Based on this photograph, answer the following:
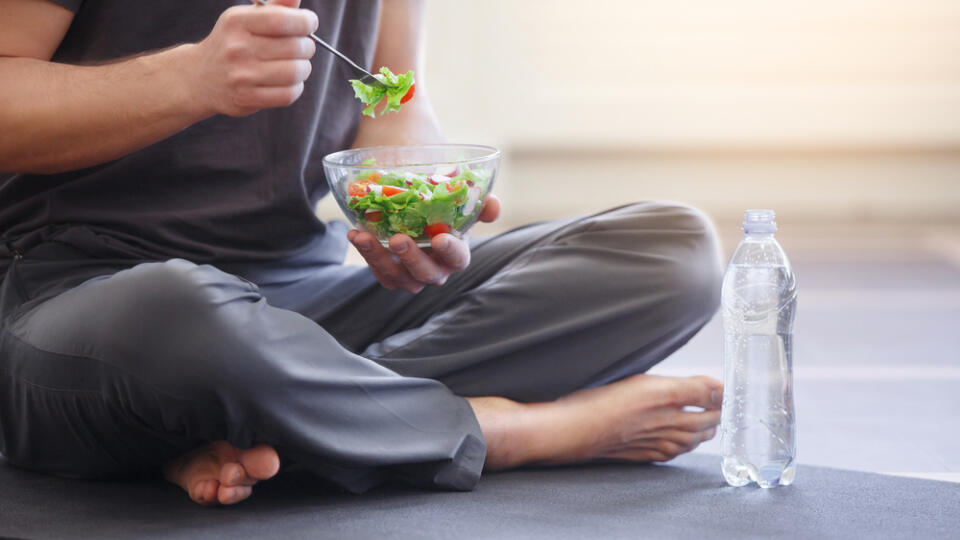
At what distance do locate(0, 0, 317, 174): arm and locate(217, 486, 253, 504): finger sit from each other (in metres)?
0.35

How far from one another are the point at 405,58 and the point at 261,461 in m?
0.61

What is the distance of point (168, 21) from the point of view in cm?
122

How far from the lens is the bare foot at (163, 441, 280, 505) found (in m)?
1.08

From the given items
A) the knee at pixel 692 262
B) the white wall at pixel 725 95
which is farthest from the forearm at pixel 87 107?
the white wall at pixel 725 95

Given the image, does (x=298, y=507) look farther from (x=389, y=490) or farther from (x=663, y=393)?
(x=663, y=393)

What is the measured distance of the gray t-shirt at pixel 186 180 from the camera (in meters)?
1.21

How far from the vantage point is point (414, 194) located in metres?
1.14

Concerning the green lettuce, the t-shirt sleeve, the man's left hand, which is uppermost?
the t-shirt sleeve

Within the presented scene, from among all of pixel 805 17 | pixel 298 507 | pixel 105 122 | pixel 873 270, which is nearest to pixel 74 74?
pixel 105 122

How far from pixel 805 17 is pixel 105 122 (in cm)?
294

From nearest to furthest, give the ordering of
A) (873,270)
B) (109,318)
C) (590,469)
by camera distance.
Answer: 1. (109,318)
2. (590,469)
3. (873,270)

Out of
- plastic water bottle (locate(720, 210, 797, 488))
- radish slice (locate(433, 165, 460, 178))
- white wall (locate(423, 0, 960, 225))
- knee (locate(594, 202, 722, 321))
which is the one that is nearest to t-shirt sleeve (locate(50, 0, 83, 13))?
radish slice (locate(433, 165, 460, 178))

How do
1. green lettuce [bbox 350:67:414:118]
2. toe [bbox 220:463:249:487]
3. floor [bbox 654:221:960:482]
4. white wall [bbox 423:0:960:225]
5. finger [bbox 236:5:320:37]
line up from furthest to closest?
white wall [bbox 423:0:960:225] → floor [bbox 654:221:960:482] → green lettuce [bbox 350:67:414:118] → toe [bbox 220:463:249:487] → finger [bbox 236:5:320:37]

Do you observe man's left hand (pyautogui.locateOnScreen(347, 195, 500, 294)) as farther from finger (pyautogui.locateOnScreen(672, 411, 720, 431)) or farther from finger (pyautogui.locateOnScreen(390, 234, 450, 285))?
finger (pyautogui.locateOnScreen(672, 411, 720, 431))
